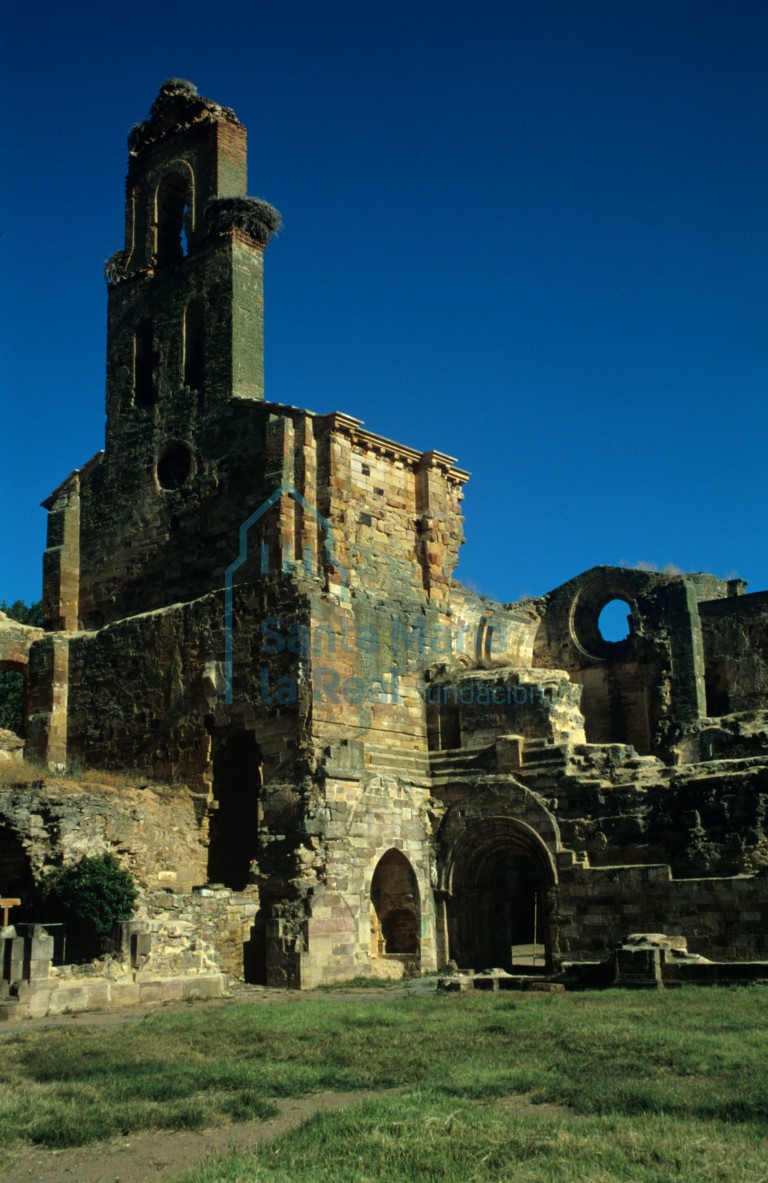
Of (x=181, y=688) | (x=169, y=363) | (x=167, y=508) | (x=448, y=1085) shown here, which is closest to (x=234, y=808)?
(x=181, y=688)

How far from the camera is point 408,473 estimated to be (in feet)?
73.7

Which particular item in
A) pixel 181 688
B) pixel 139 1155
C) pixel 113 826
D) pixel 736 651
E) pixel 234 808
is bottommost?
pixel 139 1155

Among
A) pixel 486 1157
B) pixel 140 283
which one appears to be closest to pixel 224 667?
pixel 140 283

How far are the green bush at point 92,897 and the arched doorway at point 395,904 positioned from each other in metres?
4.87

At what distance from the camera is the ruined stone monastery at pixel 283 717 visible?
17484mm

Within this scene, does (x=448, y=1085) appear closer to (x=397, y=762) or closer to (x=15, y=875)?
(x=15, y=875)

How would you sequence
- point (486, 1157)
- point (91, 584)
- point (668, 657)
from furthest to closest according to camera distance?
point (668, 657), point (91, 584), point (486, 1157)

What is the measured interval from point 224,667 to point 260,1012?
7650mm

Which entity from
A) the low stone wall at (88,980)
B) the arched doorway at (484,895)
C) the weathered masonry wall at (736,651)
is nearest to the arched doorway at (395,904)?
the arched doorway at (484,895)

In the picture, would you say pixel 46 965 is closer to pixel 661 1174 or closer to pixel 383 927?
pixel 383 927

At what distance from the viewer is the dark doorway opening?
2030 centimetres

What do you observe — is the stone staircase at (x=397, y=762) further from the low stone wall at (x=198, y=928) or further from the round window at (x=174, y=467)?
the round window at (x=174, y=467)

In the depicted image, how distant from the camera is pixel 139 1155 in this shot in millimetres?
7121

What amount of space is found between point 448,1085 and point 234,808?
517 inches
